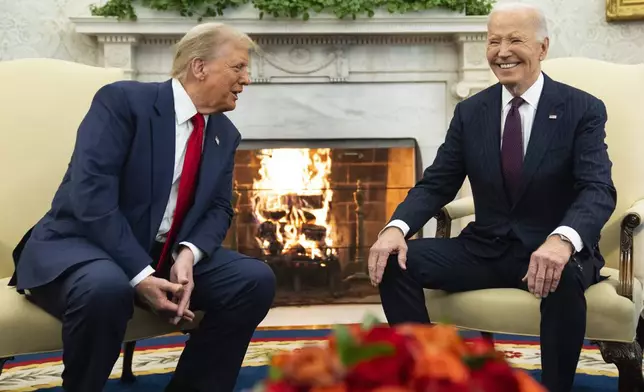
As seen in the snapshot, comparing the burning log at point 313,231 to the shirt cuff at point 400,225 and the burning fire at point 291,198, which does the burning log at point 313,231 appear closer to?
the burning fire at point 291,198

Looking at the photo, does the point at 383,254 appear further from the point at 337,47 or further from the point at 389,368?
the point at 337,47

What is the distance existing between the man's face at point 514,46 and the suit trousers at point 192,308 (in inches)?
36.6

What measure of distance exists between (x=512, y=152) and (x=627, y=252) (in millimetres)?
426

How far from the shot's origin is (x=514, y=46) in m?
2.32

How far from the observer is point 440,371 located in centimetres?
84

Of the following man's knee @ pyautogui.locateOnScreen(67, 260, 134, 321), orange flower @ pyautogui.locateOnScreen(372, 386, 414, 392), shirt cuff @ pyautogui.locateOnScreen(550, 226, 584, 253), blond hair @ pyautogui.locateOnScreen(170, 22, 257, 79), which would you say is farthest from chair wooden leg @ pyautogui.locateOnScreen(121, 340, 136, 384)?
orange flower @ pyautogui.locateOnScreen(372, 386, 414, 392)

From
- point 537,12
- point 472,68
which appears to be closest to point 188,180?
point 537,12

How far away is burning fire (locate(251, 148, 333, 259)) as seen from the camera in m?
4.24

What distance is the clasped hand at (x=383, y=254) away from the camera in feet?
7.18

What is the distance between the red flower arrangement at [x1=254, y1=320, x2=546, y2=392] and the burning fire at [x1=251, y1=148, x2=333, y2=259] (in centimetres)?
333

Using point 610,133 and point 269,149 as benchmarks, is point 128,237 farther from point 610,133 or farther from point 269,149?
point 269,149

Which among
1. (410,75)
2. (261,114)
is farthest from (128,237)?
(410,75)

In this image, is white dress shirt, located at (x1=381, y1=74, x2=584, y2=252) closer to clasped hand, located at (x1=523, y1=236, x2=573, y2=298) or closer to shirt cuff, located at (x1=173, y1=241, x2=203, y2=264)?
clasped hand, located at (x1=523, y1=236, x2=573, y2=298)

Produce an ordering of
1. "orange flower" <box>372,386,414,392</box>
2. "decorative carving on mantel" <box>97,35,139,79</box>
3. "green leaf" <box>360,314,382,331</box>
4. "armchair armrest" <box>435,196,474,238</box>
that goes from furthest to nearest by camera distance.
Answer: "decorative carving on mantel" <box>97,35,139,79</box>
"armchair armrest" <box>435,196,474,238</box>
"green leaf" <box>360,314,382,331</box>
"orange flower" <box>372,386,414,392</box>
